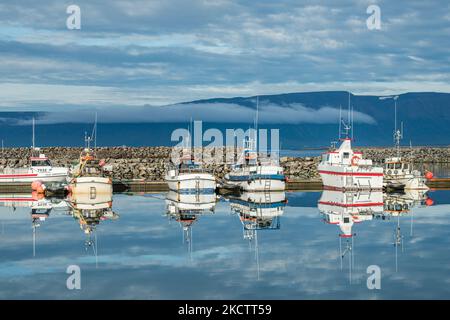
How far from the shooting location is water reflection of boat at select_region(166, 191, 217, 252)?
32.6 m

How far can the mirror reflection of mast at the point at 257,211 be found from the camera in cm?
2992

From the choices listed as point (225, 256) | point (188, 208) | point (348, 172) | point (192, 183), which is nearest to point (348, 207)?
point (188, 208)

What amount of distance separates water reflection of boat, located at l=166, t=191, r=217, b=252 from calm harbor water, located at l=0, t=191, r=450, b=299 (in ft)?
0.52

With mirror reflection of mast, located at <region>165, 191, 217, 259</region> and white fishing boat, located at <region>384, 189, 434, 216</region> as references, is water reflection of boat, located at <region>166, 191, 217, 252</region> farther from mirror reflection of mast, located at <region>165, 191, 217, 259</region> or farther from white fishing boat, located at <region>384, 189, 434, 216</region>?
white fishing boat, located at <region>384, 189, 434, 216</region>

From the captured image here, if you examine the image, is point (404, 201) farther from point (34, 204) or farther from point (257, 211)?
point (34, 204)

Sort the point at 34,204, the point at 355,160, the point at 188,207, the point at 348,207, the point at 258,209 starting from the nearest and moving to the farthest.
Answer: the point at 258,209
the point at 348,207
the point at 188,207
the point at 34,204
the point at 355,160

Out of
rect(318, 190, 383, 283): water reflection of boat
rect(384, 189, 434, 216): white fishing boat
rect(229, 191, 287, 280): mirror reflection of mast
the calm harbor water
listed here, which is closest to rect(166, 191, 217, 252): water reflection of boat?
the calm harbor water

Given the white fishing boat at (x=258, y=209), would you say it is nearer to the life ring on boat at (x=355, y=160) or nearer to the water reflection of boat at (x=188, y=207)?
the water reflection of boat at (x=188, y=207)

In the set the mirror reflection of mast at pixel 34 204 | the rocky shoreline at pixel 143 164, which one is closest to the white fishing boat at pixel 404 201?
the rocky shoreline at pixel 143 164

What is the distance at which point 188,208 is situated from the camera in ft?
133

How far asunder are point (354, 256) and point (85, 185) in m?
24.9

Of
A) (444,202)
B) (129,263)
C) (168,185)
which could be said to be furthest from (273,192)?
(129,263)

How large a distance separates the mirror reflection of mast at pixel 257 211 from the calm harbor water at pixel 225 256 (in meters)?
0.18

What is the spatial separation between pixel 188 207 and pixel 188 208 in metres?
0.53
